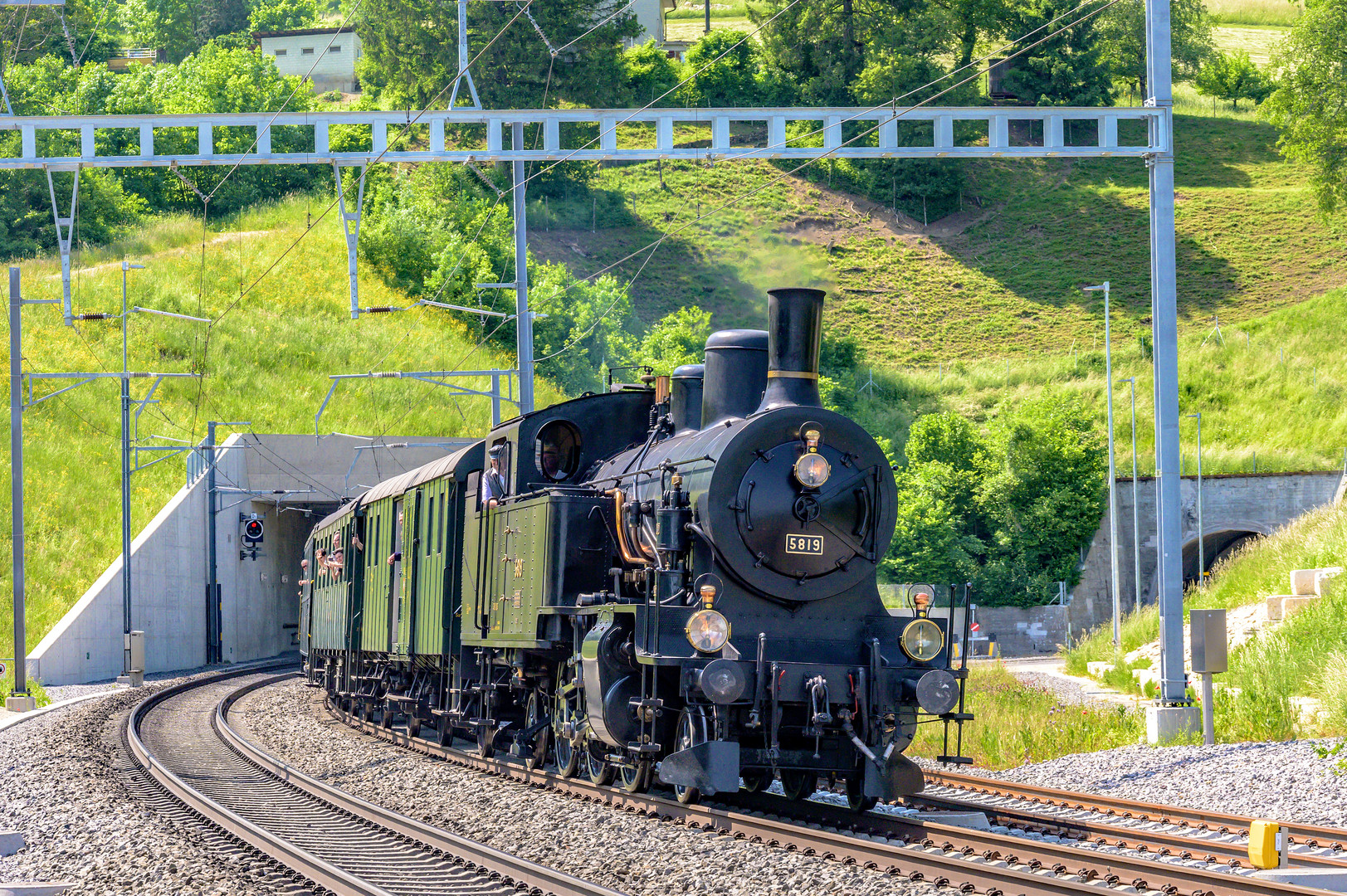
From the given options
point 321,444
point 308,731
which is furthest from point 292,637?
point 308,731

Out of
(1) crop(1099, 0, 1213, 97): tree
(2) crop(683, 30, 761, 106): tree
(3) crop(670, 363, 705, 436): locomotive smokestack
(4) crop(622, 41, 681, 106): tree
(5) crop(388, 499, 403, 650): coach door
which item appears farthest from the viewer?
(2) crop(683, 30, 761, 106): tree

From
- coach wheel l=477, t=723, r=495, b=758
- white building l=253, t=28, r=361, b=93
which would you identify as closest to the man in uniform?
coach wheel l=477, t=723, r=495, b=758

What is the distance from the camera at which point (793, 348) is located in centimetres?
1080

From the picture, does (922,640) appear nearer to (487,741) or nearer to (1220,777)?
(1220,777)

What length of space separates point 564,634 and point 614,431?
2.68 meters

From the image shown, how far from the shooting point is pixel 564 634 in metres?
11.9

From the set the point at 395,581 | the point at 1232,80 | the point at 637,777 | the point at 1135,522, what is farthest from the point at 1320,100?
the point at 1232,80

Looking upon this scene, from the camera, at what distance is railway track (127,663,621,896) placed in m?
8.40

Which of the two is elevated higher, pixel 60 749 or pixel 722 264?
pixel 722 264

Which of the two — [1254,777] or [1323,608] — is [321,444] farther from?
[1254,777]

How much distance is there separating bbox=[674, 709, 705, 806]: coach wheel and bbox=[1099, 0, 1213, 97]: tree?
8126 centimetres

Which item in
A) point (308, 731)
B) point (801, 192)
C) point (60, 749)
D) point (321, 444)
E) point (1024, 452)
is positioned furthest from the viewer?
point (801, 192)

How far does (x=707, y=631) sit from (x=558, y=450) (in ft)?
13.8

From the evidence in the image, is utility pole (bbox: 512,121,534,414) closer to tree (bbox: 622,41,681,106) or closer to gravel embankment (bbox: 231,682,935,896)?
gravel embankment (bbox: 231,682,935,896)
